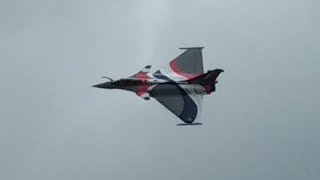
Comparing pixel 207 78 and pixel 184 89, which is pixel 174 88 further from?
pixel 207 78

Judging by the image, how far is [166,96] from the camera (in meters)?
134

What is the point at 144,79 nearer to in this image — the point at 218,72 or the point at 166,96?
the point at 166,96

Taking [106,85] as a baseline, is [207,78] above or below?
above

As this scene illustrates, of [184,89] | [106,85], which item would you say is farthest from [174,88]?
[106,85]

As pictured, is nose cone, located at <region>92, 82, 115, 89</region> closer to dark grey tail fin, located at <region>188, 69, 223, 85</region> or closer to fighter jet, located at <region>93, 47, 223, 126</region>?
fighter jet, located at <region>93, 47, 223, 126</region>

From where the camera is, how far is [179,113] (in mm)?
133125

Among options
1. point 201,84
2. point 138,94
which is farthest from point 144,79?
point 201,84

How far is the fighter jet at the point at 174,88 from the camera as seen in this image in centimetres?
13238

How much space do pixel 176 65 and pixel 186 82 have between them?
624cm

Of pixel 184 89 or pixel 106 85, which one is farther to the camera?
pixel 184 89

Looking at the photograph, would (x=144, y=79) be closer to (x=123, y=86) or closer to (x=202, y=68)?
(x=123, y=86)

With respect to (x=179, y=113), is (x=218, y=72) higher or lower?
higher

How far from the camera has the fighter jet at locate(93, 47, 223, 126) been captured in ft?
434

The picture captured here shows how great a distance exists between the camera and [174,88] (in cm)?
13375
